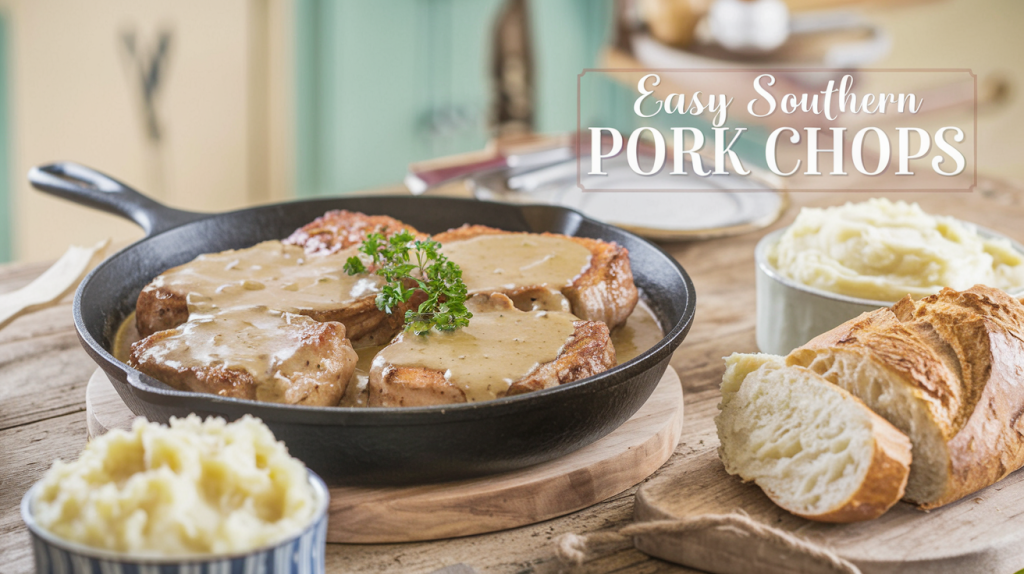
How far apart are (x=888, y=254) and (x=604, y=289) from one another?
2.72 feet

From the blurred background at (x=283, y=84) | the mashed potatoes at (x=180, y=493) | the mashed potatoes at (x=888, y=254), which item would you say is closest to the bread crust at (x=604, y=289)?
the mashed potatoes at (x=888, y=254)

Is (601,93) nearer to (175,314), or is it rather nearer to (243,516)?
(175,314)

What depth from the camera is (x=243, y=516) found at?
134 cm

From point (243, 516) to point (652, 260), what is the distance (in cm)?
178

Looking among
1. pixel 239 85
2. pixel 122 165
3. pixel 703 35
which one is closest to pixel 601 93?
pixel 703 35

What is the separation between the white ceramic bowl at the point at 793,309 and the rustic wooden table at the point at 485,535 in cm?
18

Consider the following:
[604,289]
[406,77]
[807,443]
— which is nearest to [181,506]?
[807,443]

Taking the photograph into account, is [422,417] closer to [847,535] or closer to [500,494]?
[500,494]

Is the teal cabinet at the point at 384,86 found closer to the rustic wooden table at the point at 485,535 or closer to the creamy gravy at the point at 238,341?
the rustic wooden table at the point at 485,535

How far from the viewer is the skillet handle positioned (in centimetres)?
297

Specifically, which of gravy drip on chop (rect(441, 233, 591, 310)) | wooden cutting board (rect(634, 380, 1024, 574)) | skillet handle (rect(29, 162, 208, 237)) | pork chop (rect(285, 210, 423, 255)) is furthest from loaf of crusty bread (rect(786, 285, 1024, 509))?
skillet handle (rect(29, 162, 208, 237))

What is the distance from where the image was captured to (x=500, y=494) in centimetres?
194

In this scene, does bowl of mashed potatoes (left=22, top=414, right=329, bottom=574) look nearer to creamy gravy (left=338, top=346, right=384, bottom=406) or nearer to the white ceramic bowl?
creamy gravy (left=338, top=346, right=384, bottom=406)

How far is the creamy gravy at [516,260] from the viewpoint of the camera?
257cm
